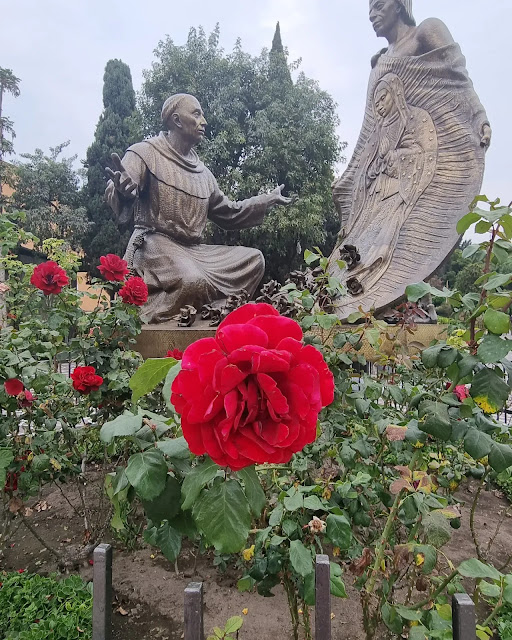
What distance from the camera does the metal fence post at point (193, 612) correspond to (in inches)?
32.9

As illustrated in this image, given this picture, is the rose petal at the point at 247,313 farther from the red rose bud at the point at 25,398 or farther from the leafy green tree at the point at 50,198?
the leafy green tree at the point at 50,198

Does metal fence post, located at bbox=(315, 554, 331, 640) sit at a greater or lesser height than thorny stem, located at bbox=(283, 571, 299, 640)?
greater

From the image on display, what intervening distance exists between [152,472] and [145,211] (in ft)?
13.1

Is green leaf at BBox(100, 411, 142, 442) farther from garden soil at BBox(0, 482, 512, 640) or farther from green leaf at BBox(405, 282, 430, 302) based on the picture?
garden soil at BBox(0, 482, 512, 640)

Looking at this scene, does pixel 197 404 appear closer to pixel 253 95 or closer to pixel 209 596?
pixel 209 596

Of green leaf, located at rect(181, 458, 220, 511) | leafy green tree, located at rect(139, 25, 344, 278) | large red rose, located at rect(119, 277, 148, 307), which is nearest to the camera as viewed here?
green leaf, located at rect(181, 458, 220, 511)

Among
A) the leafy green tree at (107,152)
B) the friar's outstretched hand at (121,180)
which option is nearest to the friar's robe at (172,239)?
the friar's outstretched hand at (121,180)

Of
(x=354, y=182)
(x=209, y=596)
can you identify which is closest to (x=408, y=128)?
(x=354, y=182)

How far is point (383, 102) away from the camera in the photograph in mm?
4996

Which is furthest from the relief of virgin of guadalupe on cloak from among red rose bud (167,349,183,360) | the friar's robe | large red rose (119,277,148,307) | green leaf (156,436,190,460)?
green leaf (156,436,190,460)

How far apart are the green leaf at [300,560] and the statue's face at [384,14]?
5.77m

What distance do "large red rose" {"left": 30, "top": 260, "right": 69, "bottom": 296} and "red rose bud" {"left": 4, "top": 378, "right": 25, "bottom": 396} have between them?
1.61 feet

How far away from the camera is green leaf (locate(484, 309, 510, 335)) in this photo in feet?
2.57

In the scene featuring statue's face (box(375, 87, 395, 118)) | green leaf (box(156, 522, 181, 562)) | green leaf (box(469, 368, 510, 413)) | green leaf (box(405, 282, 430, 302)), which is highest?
statue's face (box(375, 87, 395, 118))
